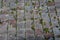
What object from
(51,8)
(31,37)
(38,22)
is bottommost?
(31,37)

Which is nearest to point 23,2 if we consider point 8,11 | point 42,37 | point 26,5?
point 26,5

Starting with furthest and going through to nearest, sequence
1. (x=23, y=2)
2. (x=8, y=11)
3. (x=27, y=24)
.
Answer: (x=23, y=2) → (x=8, y=11) → (x=27, y=24)

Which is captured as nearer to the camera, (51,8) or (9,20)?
(9,20)

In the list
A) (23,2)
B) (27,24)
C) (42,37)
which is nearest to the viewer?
(42,37)

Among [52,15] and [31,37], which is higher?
[52,15]

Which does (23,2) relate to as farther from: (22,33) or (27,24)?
(22,33)

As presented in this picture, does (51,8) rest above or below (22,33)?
above

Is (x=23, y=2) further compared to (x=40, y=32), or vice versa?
(x=23, y=2)

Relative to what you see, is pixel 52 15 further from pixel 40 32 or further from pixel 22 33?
pixel 22 33

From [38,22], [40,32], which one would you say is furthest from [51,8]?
[40,32]
